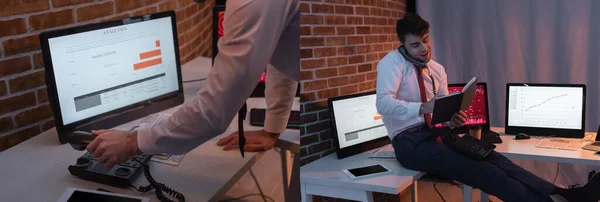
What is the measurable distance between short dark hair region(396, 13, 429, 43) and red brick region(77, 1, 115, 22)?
60cm

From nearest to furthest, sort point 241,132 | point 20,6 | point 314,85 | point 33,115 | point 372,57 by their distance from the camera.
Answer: point 20,6 → point 33,115 → point 372,57 → point 314,85 → point 241,132

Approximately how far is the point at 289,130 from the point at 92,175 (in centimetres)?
55

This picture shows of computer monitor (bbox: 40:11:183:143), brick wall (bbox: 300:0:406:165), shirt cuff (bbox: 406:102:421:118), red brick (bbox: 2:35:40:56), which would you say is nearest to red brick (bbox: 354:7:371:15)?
brick wall (bbox: 300:0:406:165)

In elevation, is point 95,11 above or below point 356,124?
above

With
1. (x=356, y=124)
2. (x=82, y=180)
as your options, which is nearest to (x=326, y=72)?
(x=356, y=124)

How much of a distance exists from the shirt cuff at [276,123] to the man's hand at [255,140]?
14mm

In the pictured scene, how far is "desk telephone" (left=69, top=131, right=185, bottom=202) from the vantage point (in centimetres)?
118

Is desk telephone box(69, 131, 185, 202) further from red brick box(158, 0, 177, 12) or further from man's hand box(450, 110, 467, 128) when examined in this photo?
man's hand box(450, 110, 467, 128)

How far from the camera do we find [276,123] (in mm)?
1579

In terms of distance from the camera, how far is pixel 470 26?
114 cm

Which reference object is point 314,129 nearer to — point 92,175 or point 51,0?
point 92,175

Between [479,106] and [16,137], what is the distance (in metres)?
0.89

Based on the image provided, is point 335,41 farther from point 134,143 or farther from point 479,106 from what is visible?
point 134,143

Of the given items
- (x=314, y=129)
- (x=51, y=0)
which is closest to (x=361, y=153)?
(x=314, y=129)
